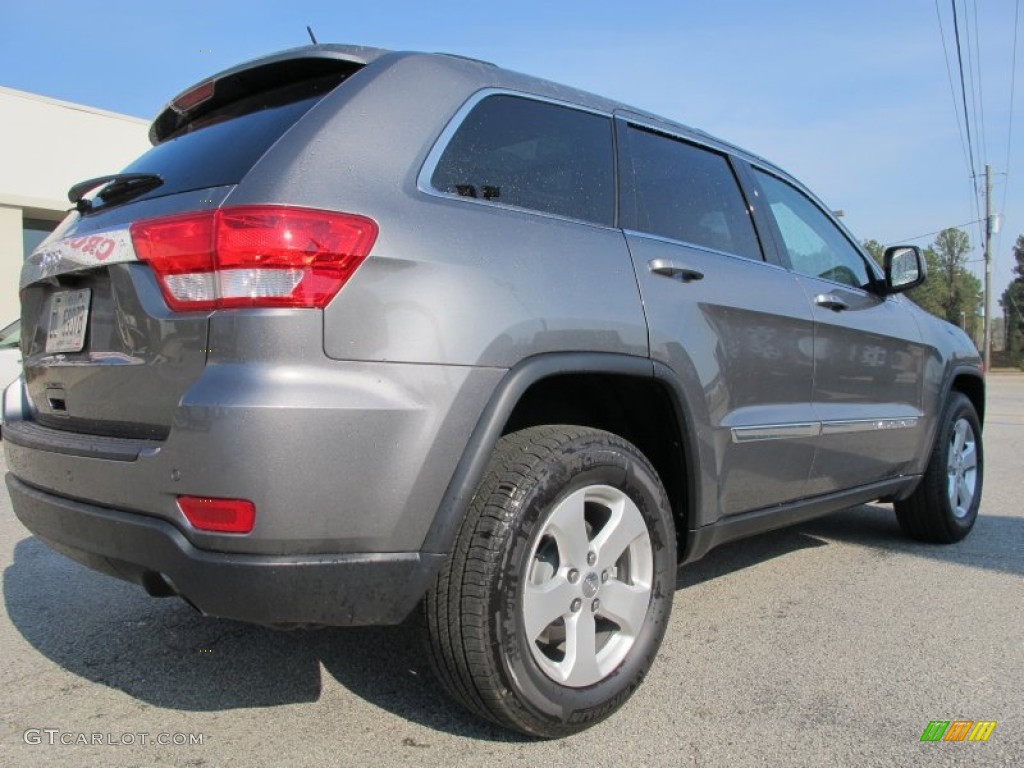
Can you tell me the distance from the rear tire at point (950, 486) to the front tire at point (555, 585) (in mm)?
2475

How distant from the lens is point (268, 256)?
1.92m

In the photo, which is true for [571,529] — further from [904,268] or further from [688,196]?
[904,268]

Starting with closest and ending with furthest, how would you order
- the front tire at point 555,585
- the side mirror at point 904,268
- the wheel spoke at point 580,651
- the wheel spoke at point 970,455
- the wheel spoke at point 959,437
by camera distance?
the front tire at point 555,585 < the wheel spoke at point 580,651 < the side mirror at point 904,268 < the wheel spoke at point 959,437 < the wheel spoke at point 970,455

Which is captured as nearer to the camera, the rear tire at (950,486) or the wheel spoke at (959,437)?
the rear tire at (950,486)

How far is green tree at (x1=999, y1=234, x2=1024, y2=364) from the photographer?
46.1m

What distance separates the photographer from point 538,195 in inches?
98.7

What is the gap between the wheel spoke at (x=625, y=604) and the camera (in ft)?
8.03

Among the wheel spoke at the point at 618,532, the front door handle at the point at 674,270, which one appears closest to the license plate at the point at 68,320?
the wheel spoke at the point at 618,532

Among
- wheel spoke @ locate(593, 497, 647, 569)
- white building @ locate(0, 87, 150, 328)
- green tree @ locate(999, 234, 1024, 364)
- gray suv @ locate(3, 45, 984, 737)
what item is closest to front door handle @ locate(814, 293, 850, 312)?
gray suv @ locate(3, 45, 984, 737)

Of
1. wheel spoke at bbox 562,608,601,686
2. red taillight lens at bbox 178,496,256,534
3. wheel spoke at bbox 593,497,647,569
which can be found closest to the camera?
red taillight lens at bbox 178,496,256,534

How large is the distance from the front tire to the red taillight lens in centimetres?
52

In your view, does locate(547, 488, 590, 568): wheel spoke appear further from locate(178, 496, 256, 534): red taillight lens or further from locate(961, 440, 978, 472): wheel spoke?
locate(961, 440, 978, 472): wheel spoke

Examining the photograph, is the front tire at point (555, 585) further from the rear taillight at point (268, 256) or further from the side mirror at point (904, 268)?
the side mirror at point (904, 268)

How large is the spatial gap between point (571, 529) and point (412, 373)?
0.68 meters
